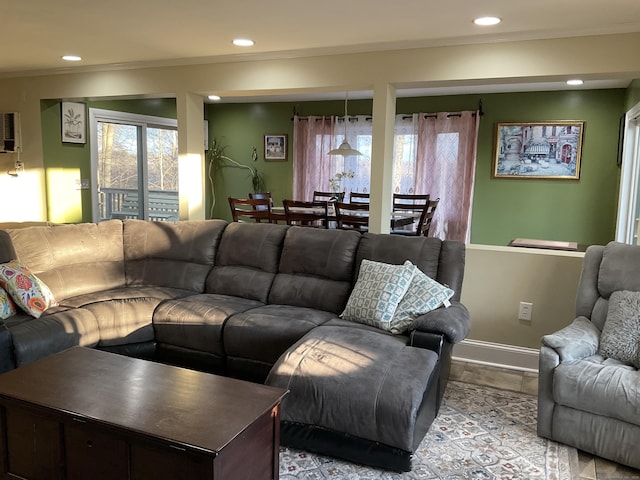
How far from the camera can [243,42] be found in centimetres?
372

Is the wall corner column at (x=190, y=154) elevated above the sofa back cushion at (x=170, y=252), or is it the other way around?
the wall corner column at (x=190, y=154)

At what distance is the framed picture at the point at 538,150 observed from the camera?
581 centimetres

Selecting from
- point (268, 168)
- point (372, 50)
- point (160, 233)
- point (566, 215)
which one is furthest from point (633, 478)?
point (268, 168)

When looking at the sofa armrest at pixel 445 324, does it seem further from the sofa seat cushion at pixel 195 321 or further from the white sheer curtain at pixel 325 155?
the white sheer curtain at pixel 325 155

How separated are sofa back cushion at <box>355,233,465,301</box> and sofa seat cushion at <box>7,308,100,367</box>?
1.75m

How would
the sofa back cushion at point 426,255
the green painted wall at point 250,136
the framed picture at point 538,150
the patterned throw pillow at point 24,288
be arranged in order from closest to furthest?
the patterned throw pillow at point 24,288 < the sofa back cushion at point 426,255 < the framed picture at point 538,150 < the green painted wall at point 250,136

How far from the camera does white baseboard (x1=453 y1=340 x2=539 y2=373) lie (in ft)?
11.9

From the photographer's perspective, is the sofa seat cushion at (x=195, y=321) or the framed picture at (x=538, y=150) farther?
the framed picture at (x=538, y=150)

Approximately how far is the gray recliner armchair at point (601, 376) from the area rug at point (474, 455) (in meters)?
0.15

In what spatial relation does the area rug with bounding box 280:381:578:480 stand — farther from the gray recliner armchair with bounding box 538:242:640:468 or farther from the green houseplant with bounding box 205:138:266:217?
the green houseplant with bounding box 205:138:266:217

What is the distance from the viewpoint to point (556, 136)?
5.87m

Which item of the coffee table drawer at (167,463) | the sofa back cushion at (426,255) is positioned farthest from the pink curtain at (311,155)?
the coffee table drawer at (167,463)

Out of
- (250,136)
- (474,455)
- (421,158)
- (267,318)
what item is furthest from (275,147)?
(474,455)

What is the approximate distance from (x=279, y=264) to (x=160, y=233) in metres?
1.07
